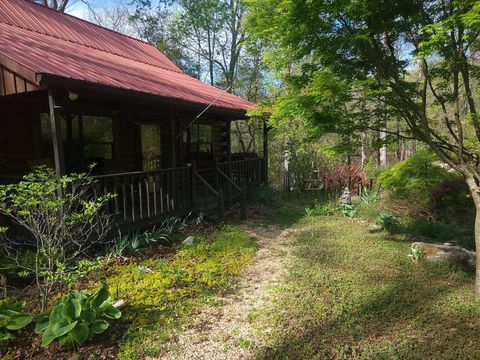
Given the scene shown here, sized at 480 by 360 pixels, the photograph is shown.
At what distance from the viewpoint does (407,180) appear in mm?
6652

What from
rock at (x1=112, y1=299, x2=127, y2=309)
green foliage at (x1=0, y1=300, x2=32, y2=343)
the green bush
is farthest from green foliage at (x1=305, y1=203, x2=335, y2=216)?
green foliage at (x1=0, y1=300, x2=32, y2=343)

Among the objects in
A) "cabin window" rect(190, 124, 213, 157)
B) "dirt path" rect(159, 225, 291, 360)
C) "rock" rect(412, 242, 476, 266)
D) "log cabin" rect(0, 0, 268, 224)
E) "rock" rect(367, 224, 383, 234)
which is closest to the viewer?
"dirt path" rect(159, 225, 291, 360)

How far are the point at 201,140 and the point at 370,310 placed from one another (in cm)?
923

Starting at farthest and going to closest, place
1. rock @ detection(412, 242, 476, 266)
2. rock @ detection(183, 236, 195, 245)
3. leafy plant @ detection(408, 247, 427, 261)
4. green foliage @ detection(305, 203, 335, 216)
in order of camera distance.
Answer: green foliage @ detection(305, 203, 335, 216)
rock @ detection(183, 236, 195, 245)
leafy plant @ detection(408, 247, 427, 261)
rock @ detection(412, 242, 476, 266)

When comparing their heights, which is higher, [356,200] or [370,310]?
[356,200]

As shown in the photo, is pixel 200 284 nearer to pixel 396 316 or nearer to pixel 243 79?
pixel 396 316

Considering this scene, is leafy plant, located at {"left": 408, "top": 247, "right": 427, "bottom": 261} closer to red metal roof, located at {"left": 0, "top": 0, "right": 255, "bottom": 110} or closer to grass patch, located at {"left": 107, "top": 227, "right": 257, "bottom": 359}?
grass patch, located at {"left": 107, "top": 227, "right": 257, "bottom": 359}

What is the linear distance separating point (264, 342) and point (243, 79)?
74.5ft

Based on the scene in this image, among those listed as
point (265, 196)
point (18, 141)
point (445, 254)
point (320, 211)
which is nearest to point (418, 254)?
point (445, 254)

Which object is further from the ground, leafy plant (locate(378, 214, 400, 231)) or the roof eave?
the roof eave

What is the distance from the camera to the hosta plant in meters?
3.23

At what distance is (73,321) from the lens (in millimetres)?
3309

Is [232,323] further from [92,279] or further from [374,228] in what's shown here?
[374,228]

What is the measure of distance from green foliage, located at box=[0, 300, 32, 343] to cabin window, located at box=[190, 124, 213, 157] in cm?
871
